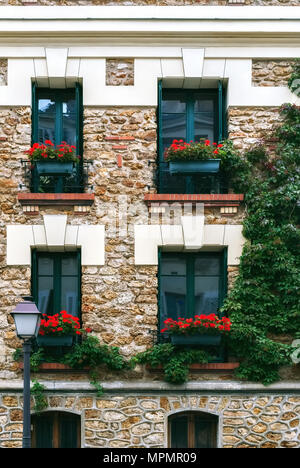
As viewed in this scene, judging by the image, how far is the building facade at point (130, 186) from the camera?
13.0 metres

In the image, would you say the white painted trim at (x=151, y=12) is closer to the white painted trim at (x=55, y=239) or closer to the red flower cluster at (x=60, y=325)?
the white painted trim at (x=55, y=239)

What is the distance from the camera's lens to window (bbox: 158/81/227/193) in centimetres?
1370

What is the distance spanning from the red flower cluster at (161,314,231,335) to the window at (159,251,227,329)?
1.99 feet

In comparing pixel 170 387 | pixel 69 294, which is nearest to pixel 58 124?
pixel 69 294

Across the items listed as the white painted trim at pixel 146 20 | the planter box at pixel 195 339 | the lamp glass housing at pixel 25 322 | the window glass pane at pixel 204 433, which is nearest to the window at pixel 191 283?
the planter box at pixel 195 339

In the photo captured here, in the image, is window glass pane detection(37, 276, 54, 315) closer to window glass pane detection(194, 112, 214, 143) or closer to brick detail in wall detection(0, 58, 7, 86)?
brick detail in wall detection(0, 58, 7, 86)

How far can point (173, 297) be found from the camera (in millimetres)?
13555

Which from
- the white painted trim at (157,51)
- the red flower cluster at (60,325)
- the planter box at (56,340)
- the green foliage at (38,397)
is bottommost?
the green foliage at (38,397)

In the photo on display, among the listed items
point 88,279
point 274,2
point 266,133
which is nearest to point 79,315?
point 88,279

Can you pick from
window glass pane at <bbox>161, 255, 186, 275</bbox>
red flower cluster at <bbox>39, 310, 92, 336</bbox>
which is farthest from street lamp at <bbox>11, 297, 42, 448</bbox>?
window glass pane at <bbox>161, 255, 186, 275</bbox>

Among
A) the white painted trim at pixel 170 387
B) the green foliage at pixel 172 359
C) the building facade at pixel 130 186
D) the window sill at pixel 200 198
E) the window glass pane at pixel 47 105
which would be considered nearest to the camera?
the green foliage at pixel 172 359

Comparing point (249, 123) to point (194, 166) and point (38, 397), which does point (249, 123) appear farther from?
point (38, 397)

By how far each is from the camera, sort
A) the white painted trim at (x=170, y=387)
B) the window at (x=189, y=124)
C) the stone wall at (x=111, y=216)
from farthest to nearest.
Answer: the window at (x=189, y=124), the stone wall at (x=111, y=216), the white painted trim at (x=170, y=387)

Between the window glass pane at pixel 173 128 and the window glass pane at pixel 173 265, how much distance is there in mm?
1847
